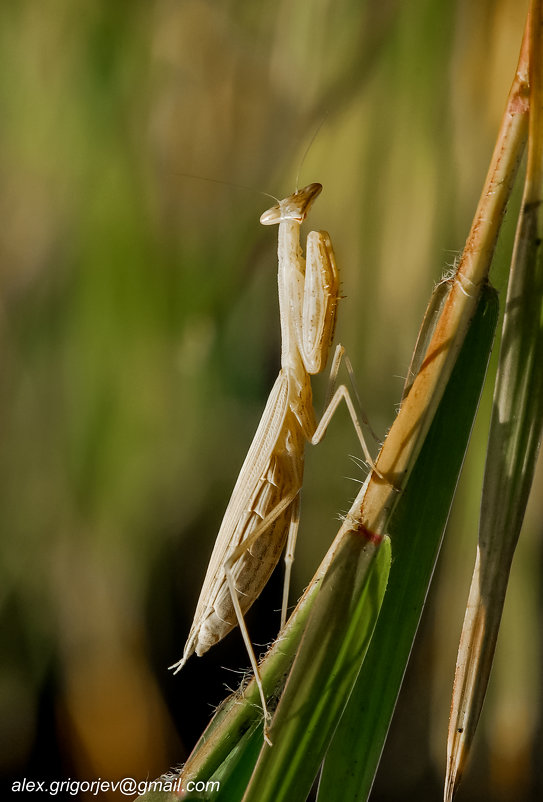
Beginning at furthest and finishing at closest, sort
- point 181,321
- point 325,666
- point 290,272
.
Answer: point 181,321
point 290,272
point 325,666

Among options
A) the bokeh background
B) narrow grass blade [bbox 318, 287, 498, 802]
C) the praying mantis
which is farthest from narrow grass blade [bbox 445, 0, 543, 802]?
the bokeh background

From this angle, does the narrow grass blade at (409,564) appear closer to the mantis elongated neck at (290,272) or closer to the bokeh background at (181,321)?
the mantis elongated neck at (290,272)

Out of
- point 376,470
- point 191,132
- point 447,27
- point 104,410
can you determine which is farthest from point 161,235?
point 376,470

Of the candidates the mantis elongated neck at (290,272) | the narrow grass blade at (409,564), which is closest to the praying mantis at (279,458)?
the mantis elongated neck at (290,272)

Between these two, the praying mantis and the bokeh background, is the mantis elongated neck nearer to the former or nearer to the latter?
the praying mantis

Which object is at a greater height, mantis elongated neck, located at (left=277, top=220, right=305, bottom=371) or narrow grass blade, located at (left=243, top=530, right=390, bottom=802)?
mantis elongated neck, located at (left=277, top=220, right=305, bottom=371)

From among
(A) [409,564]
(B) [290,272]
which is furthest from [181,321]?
(A) [409,564]

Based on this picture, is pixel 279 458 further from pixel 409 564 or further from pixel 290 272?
pixel 409 564
